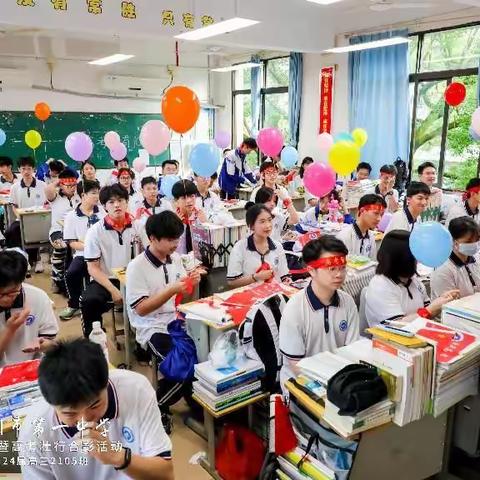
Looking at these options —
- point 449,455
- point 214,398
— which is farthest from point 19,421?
point 449,455

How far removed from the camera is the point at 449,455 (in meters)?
2.28

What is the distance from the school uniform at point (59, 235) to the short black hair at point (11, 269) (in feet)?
9.14

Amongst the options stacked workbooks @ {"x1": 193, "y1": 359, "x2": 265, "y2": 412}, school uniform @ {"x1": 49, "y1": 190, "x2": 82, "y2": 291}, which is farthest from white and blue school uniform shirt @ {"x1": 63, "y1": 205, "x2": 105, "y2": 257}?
stacked workbooks @ {"x1": 193, "y1": 359, "x2": 265, "y2": 412}

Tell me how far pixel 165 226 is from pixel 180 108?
6.81ft

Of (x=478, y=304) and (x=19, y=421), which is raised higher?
(x=478, y=304)

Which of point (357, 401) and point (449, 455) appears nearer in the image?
point (357, 401)

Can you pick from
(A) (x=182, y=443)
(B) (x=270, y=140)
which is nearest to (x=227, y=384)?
(A) (x=182, y=443)

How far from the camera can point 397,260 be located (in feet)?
8.39

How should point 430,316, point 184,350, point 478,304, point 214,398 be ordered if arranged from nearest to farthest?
point 478,304 < point 214,398 < point 430,316 < point 184,350

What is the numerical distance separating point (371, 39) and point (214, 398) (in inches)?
274

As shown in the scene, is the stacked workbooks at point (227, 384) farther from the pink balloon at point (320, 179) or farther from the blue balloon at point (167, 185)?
the blue balloon at point (167, 185)

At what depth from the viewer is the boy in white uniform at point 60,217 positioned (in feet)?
16.5

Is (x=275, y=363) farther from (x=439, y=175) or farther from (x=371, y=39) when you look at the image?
(x=371, y=39)

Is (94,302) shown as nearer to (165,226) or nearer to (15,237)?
(165,226)
